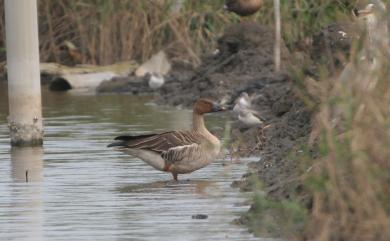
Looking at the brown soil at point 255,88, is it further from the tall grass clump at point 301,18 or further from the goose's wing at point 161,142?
the goose's wing at point 161,142

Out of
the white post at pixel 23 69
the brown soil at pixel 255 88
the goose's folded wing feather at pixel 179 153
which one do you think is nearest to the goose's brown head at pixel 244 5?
the brown soil at pixel 255 88

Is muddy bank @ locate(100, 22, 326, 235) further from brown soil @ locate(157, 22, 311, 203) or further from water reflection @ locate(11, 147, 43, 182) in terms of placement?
water reflection @ locate(11, 147, 43, 182)

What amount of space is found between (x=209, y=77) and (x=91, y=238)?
1452 cm

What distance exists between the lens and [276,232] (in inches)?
404

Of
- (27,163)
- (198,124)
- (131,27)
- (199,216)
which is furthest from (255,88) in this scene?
(199,216)

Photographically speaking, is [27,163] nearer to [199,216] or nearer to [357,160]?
[199,216]

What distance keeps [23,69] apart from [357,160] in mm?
9330

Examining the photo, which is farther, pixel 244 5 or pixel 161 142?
pixel 244 5

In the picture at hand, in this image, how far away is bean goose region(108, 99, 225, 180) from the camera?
46.2 feet

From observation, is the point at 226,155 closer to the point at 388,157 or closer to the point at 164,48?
the point at 388,157

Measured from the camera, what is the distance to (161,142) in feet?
47.0

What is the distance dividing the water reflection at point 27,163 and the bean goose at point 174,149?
97 cm

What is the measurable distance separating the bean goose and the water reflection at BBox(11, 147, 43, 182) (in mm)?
970

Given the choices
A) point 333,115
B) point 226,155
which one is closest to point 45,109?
point 226,155
